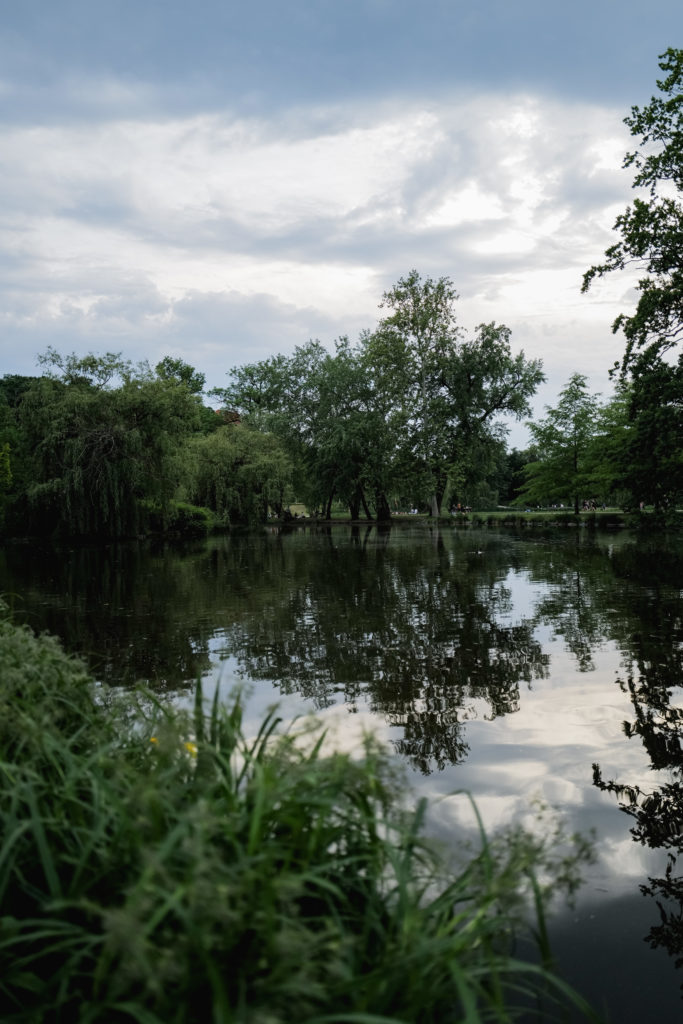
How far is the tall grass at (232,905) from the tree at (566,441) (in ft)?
148

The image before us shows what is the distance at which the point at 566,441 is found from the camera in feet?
153

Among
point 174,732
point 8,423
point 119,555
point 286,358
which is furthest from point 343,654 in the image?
point 286,358

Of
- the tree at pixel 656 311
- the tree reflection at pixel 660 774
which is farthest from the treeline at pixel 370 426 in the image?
the tree reflection at pixel 660 774

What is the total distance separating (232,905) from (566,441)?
47.2 metres

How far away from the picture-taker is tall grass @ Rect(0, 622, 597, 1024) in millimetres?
1596

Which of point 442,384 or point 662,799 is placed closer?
point 662,799

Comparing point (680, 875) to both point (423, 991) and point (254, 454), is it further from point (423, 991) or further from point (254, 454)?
point (254, 454)

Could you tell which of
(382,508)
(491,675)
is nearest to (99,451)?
(491,675)

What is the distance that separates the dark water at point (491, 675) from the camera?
3.54 m

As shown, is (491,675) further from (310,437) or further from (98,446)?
(310,437)

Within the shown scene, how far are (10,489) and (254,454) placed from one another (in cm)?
1421

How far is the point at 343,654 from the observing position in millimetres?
8914

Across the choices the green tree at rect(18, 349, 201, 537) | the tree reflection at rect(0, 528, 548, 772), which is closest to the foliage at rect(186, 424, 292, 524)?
the green tree at rect(18, 349, 201, 537)

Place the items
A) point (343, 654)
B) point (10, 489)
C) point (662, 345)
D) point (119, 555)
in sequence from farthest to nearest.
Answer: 1. point (10, 489)
2. point (119, 555)
3. point (662, 345)
4. point (343, 654)
